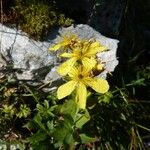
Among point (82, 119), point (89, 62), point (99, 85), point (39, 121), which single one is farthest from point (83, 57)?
point (39, 121)

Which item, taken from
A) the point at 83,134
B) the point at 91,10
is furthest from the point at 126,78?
the point at 83,134

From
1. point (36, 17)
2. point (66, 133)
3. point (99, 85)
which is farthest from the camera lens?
point (36, 17)

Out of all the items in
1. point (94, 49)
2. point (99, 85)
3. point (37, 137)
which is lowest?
point (37, 137)

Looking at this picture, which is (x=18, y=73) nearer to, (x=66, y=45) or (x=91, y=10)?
(x=66, y=45)

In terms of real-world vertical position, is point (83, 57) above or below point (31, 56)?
above

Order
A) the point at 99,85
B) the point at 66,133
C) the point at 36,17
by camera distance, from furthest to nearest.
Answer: the point at 36,17
the point at 66,133
the point at 99,85

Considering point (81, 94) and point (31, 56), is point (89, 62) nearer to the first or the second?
point (81, 94)
